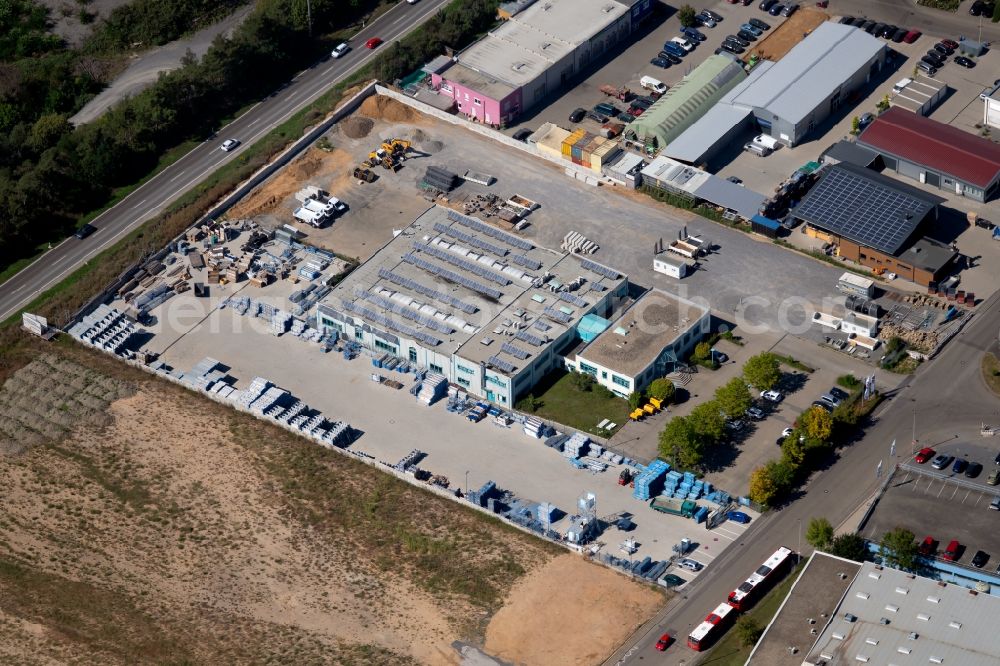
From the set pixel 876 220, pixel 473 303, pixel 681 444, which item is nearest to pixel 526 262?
pixel 473 303

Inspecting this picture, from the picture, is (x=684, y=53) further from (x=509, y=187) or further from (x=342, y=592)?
(x=342, y=592)

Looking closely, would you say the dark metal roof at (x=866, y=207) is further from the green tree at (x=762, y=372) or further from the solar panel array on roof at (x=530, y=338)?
the solar panel array on roof at (x=530, y=338)

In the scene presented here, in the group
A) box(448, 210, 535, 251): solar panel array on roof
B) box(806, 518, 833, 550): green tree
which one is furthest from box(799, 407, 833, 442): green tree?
box(448, 210, 535, 251): solar panel array on roof

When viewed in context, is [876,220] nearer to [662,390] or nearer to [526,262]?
[662,390]

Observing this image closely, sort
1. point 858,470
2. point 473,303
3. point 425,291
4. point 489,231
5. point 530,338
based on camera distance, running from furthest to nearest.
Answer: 1. point 489,231
2. point 425,291
3. point 473,303
4. point 530,338
5. point 858,470

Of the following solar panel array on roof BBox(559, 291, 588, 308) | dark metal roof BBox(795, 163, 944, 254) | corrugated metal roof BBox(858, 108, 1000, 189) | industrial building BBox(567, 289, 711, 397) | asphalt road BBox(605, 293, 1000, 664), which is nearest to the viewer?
asphalt road BBox(605, 293, 1000, 664)

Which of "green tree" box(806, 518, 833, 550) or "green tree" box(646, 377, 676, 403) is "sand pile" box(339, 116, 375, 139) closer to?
"green tree" box(646, 377, 676, 403)
